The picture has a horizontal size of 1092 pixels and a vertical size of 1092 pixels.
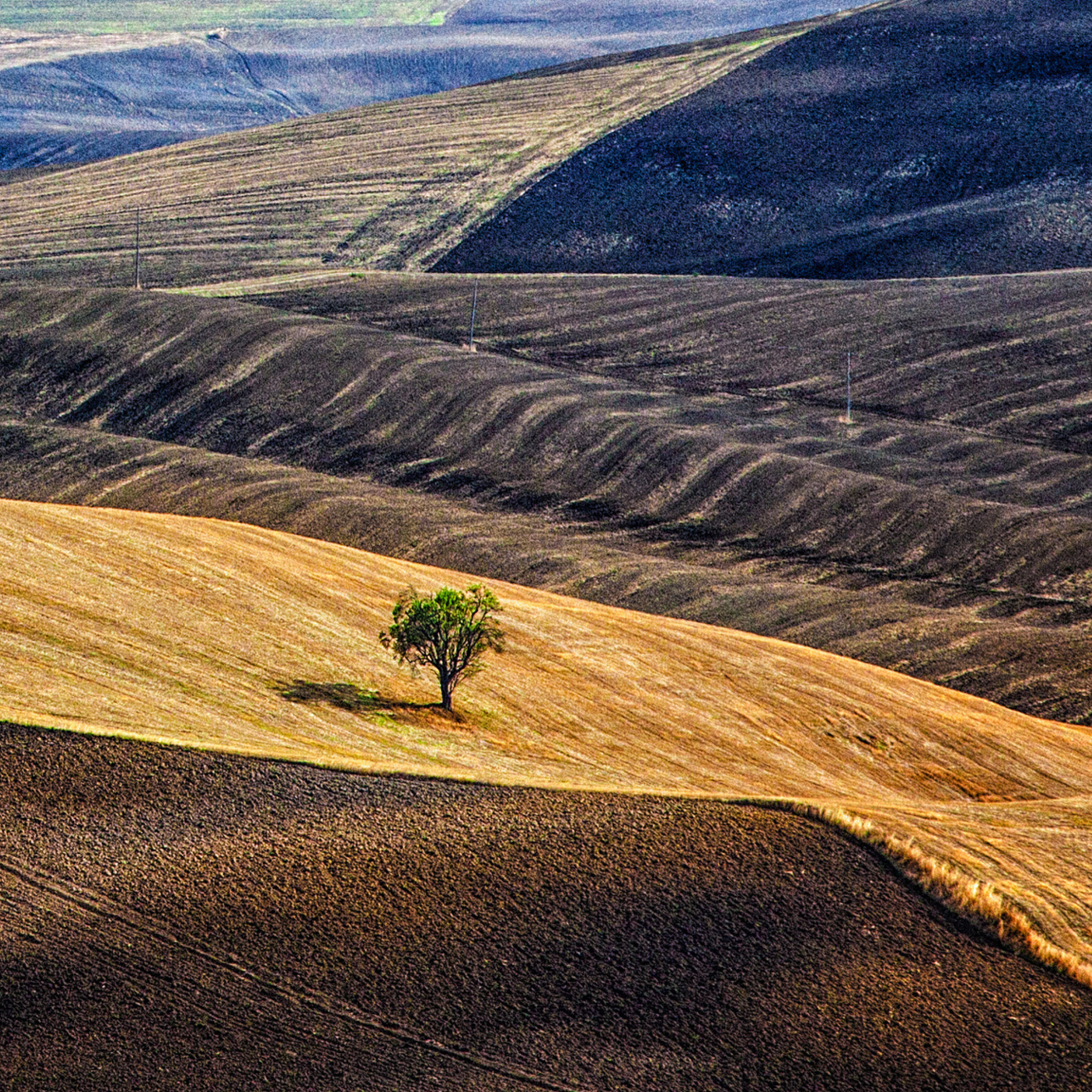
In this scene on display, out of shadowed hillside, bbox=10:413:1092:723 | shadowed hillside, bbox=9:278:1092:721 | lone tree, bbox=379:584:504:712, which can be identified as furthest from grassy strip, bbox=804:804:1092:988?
shadowed hillside, bbox=9:278:1092:721

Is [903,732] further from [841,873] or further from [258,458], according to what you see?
[258,458]

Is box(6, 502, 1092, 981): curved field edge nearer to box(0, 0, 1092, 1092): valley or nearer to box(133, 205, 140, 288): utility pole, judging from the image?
box(0, 0, 1092, 1092): valley

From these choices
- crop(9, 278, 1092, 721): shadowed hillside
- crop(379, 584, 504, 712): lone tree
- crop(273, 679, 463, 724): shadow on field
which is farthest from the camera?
crop(9, 278, 1092, 721): shadowed hillside

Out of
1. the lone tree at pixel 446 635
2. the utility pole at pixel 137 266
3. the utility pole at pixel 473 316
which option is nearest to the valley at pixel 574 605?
the utility pole at pixel 473 316

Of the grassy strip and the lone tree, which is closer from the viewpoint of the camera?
the grassy strip

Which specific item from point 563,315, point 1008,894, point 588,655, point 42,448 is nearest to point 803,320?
point 563,315

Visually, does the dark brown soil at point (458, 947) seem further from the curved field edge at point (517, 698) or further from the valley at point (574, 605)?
the curved field edge at point (517, 698)
